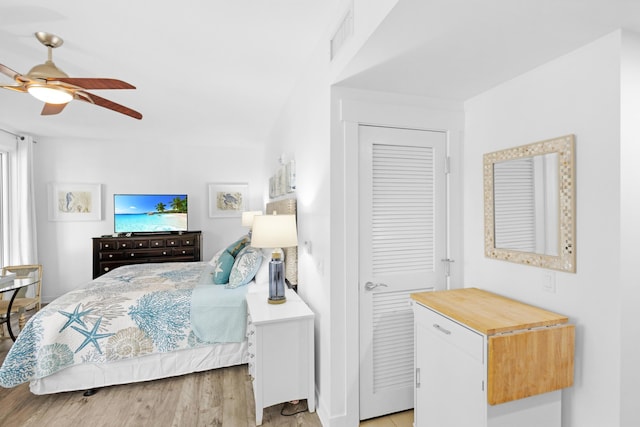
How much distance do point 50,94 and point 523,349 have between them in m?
3.12

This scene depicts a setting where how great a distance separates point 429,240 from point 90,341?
274 cm

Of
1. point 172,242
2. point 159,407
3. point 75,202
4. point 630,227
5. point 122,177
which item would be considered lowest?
point 159,407

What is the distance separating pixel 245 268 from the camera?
2.88 m

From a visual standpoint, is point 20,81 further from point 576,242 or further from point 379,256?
point 576,242

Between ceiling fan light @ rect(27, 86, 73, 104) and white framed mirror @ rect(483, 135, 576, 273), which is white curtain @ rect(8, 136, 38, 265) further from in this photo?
white framed mirror @ rect(483, 135, 576, 273)

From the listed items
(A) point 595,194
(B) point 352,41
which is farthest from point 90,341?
(A) point 595,194

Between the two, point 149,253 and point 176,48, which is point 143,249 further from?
point 176,48

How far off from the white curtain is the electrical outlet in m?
6.03

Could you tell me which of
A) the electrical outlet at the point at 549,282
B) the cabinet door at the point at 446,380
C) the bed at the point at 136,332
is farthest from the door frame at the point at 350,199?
the electrical outlet at the point at 549,282

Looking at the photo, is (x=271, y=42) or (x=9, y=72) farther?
(x=271, y=42)

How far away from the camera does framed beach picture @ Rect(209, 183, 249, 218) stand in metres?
5.51

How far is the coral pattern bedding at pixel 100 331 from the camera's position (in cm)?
231

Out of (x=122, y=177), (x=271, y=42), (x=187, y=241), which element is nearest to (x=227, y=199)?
(x=187, y=241)

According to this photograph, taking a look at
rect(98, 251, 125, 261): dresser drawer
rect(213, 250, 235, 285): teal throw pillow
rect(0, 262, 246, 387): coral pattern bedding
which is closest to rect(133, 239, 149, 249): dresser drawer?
rect(98, 251, 125, 261): dresser drawer
